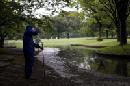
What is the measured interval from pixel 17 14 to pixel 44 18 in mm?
2895

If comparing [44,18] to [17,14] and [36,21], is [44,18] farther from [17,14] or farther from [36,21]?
[17,14]

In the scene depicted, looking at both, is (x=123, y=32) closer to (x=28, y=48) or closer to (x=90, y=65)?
(x=90, y=65)

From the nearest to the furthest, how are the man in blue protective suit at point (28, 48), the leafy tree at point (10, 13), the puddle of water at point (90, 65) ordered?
the man in blue protective suit at point (28, 48), the puddle of water at point (90, 65), the leafy tree at point (10, 13)

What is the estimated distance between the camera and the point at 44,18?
30.7 metres

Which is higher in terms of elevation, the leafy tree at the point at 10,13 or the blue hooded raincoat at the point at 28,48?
the leafy tree at the point at 10,13

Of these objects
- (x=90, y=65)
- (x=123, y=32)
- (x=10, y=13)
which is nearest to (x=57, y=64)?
(x=90, y=65)

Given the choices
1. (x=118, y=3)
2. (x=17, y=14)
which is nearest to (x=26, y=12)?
(x=17, y=14)

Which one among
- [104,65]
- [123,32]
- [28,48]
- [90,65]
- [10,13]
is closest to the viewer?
[28,48]

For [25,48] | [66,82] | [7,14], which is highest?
[7,14]

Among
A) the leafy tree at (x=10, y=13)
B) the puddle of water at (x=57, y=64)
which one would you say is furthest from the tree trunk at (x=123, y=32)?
the leafy tree at (x=10, y=13)

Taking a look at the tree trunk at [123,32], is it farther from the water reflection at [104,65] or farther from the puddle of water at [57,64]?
the puddle of water at [57,64]

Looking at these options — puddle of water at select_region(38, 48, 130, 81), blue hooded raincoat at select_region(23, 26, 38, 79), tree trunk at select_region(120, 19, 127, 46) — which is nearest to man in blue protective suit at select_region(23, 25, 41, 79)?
blue hooded raincoat at select_region(23, 26, 38, 79)

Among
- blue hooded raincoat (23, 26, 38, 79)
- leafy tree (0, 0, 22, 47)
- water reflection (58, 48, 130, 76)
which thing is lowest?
water reflection (58, 48, 130, 76)

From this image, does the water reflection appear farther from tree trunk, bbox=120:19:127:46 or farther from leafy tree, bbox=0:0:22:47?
leafy tree, bbox=0:0:22:47
